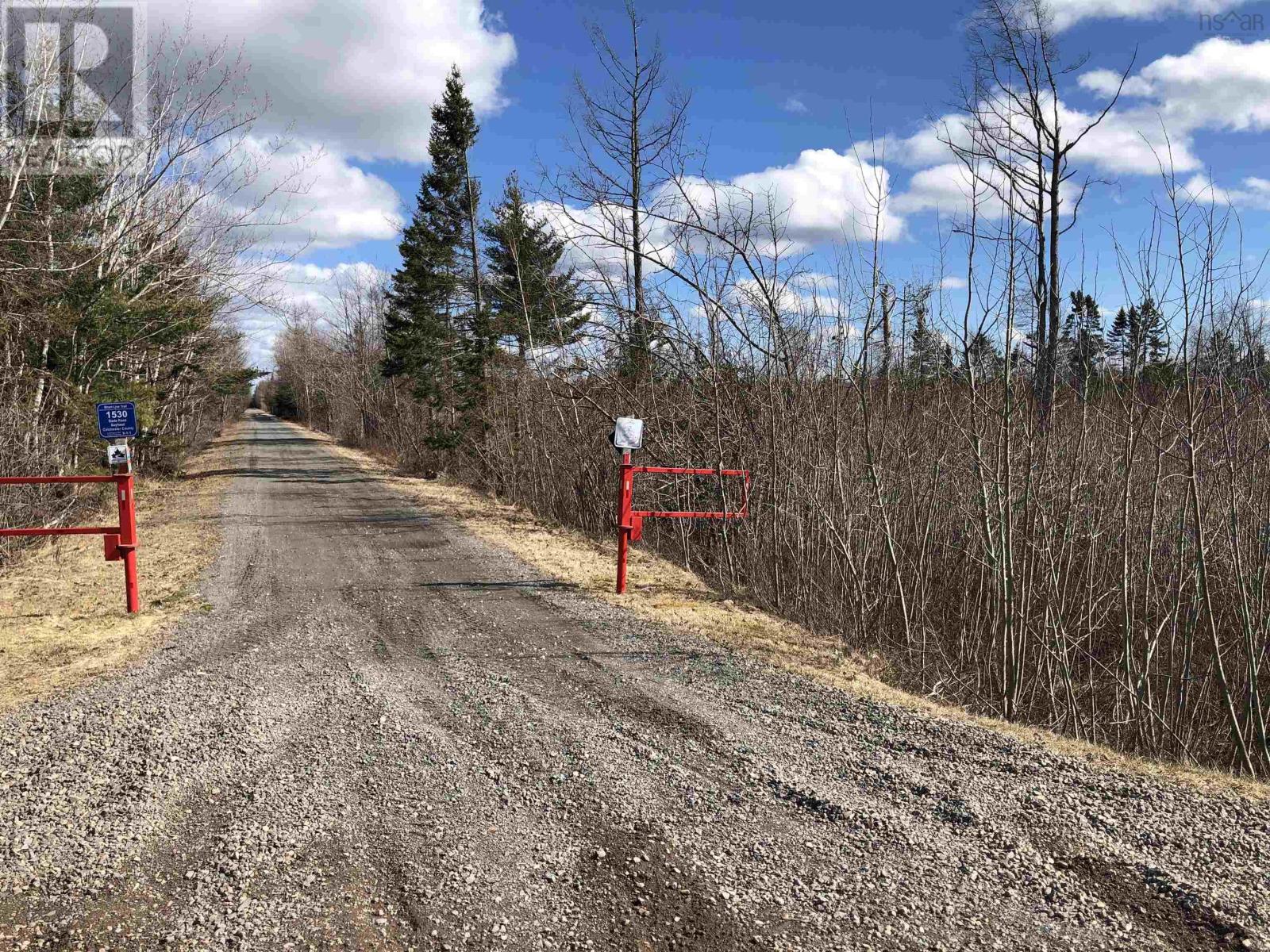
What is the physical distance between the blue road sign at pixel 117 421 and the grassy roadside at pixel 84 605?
4.78 feet

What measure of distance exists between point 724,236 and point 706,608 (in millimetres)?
A: 3703

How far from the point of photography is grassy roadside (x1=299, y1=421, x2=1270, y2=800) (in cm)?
400

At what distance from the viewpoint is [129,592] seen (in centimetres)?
657

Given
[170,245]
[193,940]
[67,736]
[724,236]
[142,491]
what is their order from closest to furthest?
[193,940] < [67,736] < [724,236] < [170,245] < [142,491]

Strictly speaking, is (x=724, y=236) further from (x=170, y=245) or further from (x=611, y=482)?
(x=170, y=245)

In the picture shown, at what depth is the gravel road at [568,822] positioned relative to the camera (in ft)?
8.36

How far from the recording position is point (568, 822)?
3.19 meters

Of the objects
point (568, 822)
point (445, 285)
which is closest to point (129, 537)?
point (568, 822)

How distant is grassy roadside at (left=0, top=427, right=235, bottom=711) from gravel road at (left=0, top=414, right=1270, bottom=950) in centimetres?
47

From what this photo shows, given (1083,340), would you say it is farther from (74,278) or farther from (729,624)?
(74,278)

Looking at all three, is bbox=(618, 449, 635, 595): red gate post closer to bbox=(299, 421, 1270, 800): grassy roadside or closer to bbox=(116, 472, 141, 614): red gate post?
bbox=(299, 421, 1270, 800): grassy roadside

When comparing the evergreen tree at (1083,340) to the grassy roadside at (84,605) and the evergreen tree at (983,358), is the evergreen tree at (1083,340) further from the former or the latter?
the grassy roadside at (84,605)

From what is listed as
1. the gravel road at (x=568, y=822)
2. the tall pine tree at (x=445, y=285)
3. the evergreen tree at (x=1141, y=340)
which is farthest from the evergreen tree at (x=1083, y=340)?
the tall pine tree at (x=445, y=285)

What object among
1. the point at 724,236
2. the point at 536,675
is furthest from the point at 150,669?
the point at 724,236
